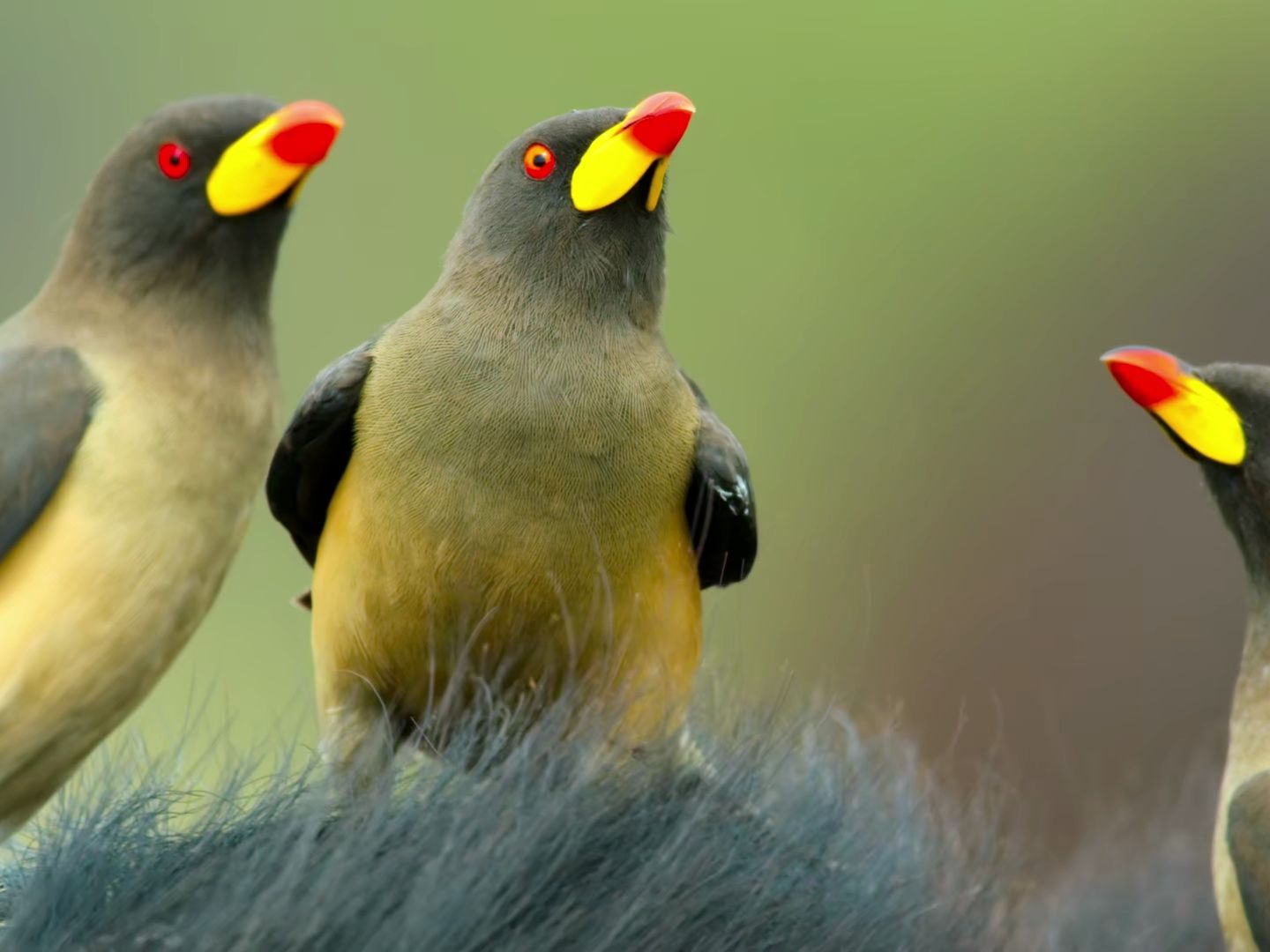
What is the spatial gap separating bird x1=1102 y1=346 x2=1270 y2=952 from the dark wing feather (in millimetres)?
635

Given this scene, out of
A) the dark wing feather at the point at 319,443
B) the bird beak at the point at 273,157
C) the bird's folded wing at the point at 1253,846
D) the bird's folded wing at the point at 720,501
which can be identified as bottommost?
the bird's folded wing at the point at 1253,846

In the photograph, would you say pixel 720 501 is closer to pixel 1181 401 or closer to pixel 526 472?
pixel 526 472

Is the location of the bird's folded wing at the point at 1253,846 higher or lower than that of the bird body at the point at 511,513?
lower

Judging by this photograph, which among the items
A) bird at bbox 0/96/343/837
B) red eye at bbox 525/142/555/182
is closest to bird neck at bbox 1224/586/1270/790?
red eye at bbox 525/142/555/182

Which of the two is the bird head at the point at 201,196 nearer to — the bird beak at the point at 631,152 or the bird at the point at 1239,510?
the bird beak at the point at 631,152

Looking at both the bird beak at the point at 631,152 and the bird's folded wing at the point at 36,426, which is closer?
the bird beak at the point at 631,152

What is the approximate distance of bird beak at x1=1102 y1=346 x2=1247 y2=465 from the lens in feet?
4.48

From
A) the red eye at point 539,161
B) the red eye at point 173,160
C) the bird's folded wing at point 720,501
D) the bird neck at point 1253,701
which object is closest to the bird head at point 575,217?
the red eye at point 539,161

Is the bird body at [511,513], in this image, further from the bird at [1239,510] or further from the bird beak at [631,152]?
the bird at [1239,510]

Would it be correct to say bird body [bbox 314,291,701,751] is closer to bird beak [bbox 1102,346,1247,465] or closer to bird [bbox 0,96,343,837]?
bird [bbox 0,96,343,837]

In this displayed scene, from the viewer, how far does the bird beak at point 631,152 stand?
4.33ft

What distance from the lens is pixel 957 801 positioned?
1489 mm

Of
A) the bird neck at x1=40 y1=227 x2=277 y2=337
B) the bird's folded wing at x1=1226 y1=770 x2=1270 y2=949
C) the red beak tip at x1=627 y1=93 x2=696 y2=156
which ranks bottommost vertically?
the bird's folded wing at x1=1226 y1=770 x2=1270 y2=949

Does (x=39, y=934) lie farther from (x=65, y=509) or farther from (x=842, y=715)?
(x=842, y=715)
